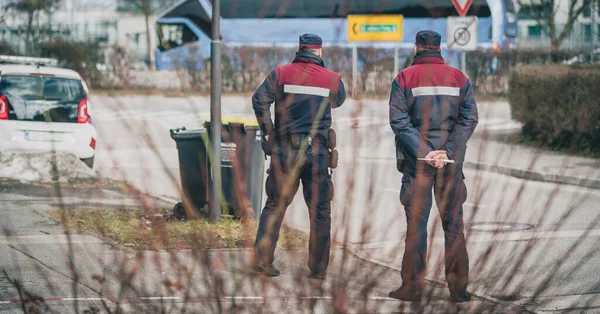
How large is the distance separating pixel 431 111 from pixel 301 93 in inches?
39.2

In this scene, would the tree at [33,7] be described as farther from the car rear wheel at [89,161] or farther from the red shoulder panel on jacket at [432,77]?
the car rear wheel at [89,161]

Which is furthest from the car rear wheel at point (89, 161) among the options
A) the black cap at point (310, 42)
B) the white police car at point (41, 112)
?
the black cap at point (310, 42)

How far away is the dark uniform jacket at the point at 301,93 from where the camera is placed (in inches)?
282

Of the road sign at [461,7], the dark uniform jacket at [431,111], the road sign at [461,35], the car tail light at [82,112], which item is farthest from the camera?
the road sign at [461,35]

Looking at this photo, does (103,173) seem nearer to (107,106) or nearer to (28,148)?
(28,148)

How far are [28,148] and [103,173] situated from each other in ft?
3.78

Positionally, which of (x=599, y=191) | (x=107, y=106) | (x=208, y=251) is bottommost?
(x=599, y=191)

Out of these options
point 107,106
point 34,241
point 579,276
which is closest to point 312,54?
point 579,276

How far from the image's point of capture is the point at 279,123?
7.18 meters

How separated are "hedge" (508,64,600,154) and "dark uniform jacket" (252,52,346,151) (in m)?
8.45

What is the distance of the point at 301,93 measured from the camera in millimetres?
7191

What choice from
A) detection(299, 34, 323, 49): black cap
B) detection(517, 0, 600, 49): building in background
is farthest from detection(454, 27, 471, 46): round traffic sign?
detection(299, 34, 323, 49): black cap

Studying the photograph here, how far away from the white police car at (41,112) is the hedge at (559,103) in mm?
6106

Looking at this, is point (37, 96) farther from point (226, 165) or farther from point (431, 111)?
point (431, 111)
